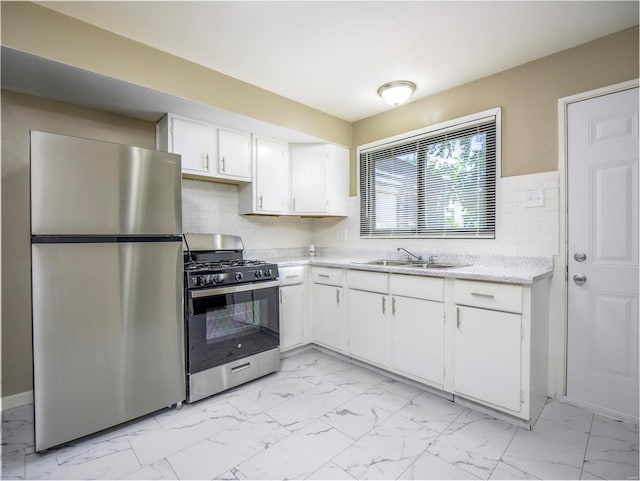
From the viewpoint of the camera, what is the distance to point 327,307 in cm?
317

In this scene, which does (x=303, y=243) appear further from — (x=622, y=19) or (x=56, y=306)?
(x=622, y=19)

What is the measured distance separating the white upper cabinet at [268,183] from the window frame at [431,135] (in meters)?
0.90

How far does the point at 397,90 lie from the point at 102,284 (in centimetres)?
266

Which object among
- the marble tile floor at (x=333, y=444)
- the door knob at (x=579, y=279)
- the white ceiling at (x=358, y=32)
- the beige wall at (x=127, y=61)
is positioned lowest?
the marble tile floor at (x=333, y=444)

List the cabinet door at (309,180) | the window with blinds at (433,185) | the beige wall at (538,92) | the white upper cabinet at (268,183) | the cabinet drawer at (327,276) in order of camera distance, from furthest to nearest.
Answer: the cabinet door at (309,180) → the white upper cabinet at (268,183) → the cabinet drawer at (327,276) → the window with blinds at (433,185) → the beige wall at (538,92)

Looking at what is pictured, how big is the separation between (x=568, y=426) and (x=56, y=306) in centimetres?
313

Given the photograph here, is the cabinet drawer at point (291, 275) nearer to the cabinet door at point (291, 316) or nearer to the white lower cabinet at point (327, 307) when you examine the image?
the cabinet door at point (291, 316)

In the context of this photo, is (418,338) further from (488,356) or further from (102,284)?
(102,284)

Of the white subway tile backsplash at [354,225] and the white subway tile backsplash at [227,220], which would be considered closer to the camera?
the white subway tile backsplash at [354,225]

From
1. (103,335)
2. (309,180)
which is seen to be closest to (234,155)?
(309,180)

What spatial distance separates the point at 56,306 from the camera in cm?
174

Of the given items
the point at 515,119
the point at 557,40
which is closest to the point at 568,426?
the point at 515,119

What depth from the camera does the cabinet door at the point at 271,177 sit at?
323 centimetres

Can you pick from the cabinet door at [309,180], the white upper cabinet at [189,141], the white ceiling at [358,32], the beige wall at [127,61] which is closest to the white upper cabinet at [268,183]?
the cabinet door at [309,180]
